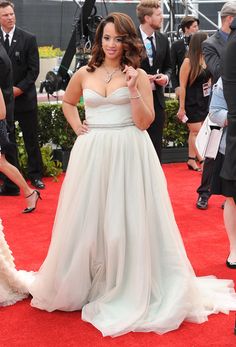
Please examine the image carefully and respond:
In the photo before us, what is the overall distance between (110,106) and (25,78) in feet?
12.3

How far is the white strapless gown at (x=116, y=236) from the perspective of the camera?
3.72 metres

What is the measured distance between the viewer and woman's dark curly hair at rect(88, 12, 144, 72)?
12.0 feet

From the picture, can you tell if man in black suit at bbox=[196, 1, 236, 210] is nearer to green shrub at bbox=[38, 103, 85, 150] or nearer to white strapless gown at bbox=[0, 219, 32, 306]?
white strapless gown at bbox=[0, 219, 32, 306]

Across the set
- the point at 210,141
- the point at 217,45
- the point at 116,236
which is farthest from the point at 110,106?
the point at 217,45

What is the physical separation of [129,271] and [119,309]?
0.76 ft

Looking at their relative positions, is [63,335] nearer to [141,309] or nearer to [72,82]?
[141,309]

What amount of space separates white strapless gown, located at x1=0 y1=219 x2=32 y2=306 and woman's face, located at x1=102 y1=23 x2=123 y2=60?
1359 millimetres

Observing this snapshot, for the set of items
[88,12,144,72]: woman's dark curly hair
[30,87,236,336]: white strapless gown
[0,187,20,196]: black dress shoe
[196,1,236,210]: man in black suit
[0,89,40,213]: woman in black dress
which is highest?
[88,12,144,72]: woman's dark curly hair

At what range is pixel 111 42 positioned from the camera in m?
3.68

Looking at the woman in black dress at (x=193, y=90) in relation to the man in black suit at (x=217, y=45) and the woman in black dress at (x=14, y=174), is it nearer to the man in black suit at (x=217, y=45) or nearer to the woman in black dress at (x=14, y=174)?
the man in black suit at (x=217, y=45)

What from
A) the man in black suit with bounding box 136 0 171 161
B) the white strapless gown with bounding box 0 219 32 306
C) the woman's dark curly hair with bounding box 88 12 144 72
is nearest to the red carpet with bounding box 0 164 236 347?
the white strapless gown with bounding box 0 219 32 306

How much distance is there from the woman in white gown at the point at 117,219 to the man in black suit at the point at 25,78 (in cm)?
349

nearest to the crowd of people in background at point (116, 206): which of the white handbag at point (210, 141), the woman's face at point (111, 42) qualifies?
the woman's face at point (111, 42)

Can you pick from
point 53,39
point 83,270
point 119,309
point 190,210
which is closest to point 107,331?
point 119,309
